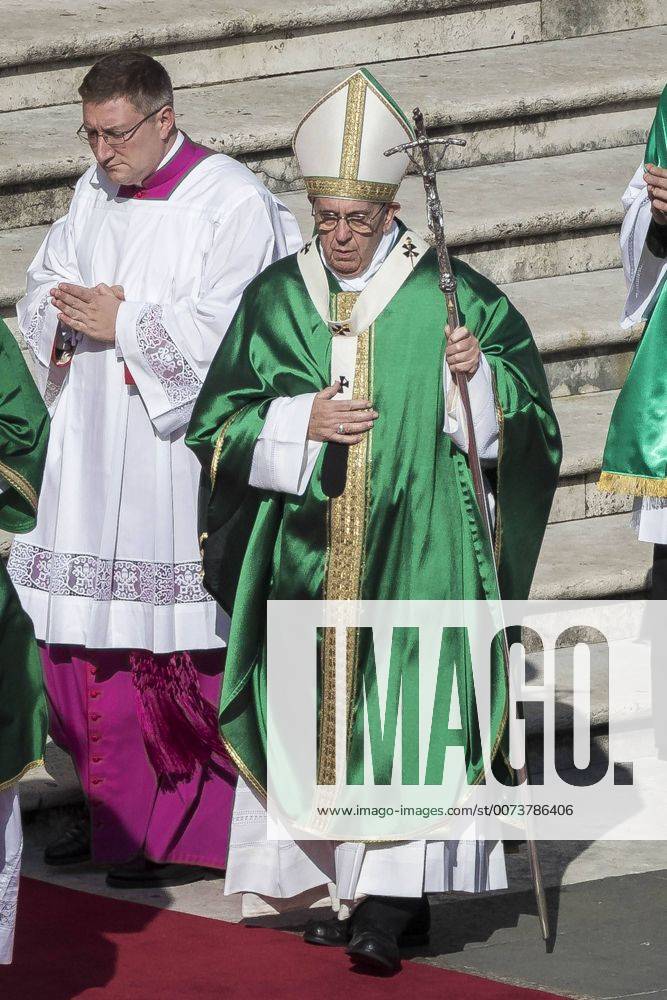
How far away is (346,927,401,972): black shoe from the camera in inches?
200

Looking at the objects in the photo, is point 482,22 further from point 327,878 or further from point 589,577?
point 327,878

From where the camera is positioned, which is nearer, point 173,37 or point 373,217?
point 373,217

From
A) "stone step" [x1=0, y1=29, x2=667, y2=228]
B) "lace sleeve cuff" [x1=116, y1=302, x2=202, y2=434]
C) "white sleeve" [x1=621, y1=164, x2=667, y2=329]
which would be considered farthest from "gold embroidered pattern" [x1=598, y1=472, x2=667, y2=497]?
"stone step" [x1=0, y1=29, x2=667, y2=228]

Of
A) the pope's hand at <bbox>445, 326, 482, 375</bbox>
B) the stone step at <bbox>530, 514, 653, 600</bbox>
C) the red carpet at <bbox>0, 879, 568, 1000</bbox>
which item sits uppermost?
the pope's hand at <bbox>445, 326, 482, 375</bbox>

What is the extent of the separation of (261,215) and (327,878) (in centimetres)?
178

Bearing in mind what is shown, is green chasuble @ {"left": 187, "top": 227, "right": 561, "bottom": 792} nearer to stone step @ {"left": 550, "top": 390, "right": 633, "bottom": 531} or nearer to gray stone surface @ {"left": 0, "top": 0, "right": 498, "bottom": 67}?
stone step @ {"left": 550, "top": 390, "right": 633, "bottom": 531}

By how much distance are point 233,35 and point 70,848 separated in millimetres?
4322

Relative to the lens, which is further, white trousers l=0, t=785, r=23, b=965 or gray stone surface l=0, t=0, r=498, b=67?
gray stone surface l=0, t=0, r=498, b=67

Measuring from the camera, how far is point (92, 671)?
19.4 ft

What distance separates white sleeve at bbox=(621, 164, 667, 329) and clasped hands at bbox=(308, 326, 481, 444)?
145 cm

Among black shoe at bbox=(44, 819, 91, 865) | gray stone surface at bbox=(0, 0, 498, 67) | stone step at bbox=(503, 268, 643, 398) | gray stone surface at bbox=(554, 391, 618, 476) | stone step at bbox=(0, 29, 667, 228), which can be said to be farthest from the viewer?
gray stone surface at bbox=(0, 0, 498, 67)

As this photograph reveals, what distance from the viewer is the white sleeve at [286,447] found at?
5148 millimetres

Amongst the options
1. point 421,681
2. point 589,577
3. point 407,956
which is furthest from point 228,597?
point 589,577

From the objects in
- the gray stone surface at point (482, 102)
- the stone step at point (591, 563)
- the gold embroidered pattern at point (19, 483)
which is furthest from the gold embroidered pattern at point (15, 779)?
the gray stone surface at point (482, 102)
